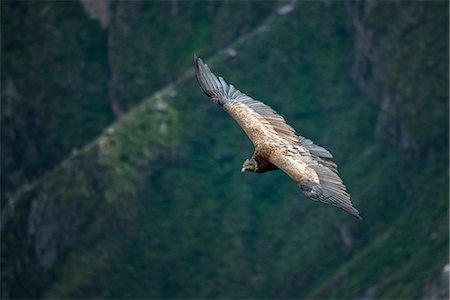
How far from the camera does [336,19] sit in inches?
6481

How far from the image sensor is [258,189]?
6201 inches

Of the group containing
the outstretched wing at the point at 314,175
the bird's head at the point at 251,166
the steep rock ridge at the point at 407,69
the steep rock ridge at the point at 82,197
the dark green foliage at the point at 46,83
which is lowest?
the outstretched wing at the point at 314,175

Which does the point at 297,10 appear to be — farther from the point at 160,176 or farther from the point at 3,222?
the point at 3,222

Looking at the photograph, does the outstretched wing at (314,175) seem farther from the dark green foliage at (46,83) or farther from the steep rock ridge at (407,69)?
the dark green foliage at (46,83)

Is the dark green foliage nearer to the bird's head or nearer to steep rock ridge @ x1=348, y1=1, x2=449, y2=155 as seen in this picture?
steep rock ridge @ x1=348, y1=1, x2=449, y2=155

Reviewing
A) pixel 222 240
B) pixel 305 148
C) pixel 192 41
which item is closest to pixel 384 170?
pixel 222 240

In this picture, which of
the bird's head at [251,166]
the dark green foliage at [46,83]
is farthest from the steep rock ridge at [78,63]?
the bird's head at [251,166]

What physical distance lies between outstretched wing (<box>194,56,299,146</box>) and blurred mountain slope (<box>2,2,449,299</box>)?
82934mm

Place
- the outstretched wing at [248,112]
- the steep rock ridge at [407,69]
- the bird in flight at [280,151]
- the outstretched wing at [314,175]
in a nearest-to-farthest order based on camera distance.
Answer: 1. the outstretched wing at [314,175]
2. the bird in flight at [280,151]
3. the outstretched wing at [248,112]
4. the steep rock ridge at [407,69]

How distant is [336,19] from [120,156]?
2901cm

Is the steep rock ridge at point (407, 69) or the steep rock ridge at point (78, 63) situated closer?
the steep rock ridge at point (407, 69)

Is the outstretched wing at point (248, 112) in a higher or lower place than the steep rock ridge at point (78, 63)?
lower

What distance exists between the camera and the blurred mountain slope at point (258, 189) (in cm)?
14275

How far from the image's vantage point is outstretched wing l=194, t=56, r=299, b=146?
49906 mm
